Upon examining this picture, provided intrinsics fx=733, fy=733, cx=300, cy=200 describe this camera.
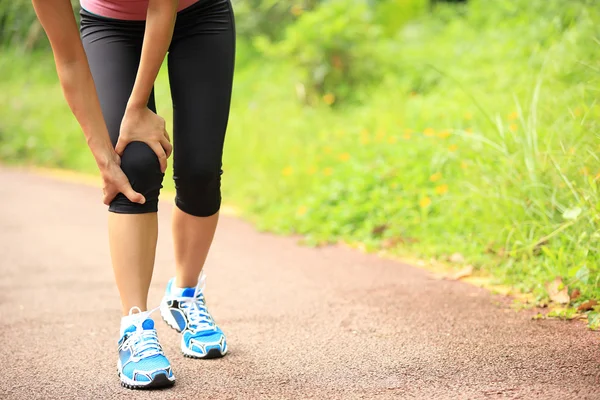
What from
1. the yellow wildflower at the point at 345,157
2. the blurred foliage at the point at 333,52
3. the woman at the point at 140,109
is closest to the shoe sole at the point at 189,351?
the woman at the point at 140,109

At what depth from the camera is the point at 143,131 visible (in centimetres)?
251

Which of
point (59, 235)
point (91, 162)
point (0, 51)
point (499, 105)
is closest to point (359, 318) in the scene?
point (499, 105)

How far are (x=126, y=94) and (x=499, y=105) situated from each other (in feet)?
11.6

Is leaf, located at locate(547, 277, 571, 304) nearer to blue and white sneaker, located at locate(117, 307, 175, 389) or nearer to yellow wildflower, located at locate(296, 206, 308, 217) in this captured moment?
blue and white sneaker, located at locate(117, 307, 175, 389)

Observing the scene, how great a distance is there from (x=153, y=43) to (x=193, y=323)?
1092mm

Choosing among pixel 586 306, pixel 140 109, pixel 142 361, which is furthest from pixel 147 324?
pixel 586 306

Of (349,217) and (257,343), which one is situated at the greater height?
(257,343)

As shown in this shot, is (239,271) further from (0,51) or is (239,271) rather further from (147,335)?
(0,51)

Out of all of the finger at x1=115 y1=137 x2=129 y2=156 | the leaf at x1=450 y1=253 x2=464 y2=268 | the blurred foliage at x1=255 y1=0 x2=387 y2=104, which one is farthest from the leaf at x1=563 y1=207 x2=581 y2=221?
the blurred foliage at x1=255 y1=0 x2=387 y2=104

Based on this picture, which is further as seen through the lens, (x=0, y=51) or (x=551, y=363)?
(x=0, y=51)

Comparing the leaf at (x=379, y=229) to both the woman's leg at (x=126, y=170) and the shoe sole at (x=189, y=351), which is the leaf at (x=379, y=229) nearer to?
the shoe sole at (x=189, y=351)

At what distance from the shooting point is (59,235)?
235 inches

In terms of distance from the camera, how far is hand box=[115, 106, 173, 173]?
2475mm

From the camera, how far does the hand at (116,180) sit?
244cm
